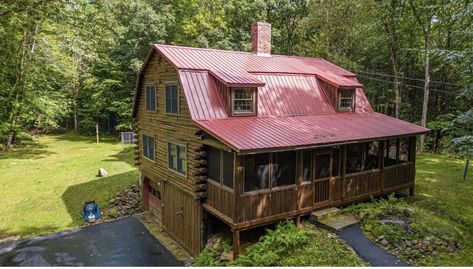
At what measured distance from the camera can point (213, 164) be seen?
480 inches

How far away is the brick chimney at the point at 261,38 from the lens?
57.5ft

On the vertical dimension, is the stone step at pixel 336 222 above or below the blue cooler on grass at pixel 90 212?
above

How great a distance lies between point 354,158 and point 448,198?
5.37 m

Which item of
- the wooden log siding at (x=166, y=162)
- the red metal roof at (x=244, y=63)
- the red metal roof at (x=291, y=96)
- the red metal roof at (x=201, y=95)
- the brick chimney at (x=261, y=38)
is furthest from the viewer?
the brick chimney at (x=261, y=38)

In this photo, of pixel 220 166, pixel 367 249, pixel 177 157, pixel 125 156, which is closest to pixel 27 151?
pixel 125 156

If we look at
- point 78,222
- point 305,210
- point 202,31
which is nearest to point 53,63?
point 202,31

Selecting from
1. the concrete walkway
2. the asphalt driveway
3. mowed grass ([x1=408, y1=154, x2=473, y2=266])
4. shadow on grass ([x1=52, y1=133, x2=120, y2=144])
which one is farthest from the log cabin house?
shadow on grass ([x1=52, y1=133, x2=120, y2=144])

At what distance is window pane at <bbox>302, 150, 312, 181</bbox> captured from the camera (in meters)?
12.2

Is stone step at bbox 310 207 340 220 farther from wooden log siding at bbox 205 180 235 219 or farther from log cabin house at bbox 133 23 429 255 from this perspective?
wooden log siding at bbox 205 180 235 219

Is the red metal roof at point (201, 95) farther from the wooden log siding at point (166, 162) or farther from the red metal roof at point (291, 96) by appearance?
the red metal roof at point (291, 96)

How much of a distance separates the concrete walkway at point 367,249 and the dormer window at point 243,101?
552 centimetres

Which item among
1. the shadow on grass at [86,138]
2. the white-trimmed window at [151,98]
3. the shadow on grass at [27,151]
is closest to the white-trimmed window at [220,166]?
the white-trimmed window at [151,98]

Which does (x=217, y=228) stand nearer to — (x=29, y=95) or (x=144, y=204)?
(x=144, y=204)

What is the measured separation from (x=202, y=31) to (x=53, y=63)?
46.1 feet
